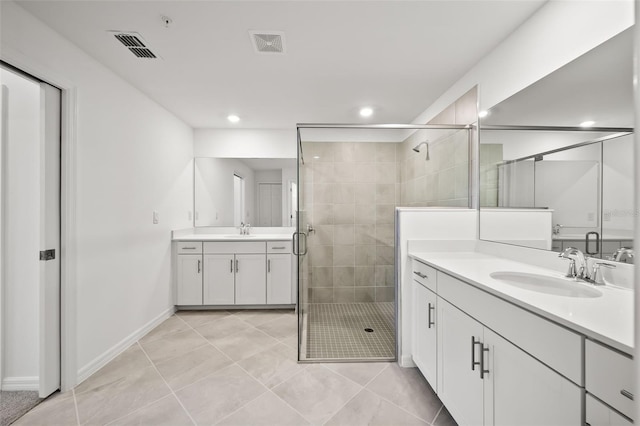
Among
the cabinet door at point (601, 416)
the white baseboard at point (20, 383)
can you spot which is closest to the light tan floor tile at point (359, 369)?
the cabinet door at point (601, 416)

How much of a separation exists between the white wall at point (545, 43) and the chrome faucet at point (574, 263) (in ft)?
3.09

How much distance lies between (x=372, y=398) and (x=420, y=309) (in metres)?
0.64

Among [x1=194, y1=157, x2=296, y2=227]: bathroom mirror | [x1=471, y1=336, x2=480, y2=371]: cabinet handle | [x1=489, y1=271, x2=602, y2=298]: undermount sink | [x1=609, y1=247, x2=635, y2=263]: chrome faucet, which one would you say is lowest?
[x1=471, y1=336, x2=480, y2=371]: cabinet handle

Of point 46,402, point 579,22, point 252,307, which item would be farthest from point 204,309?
point 579,22

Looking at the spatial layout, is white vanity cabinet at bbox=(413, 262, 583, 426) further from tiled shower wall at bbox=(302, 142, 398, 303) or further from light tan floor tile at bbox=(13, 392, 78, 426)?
light tan floor tile at bbox=(13, 392, 78, 426)

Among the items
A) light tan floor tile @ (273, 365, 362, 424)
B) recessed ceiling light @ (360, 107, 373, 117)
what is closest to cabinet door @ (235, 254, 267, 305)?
light tan floor tile @ (273, 365, 362, 424)

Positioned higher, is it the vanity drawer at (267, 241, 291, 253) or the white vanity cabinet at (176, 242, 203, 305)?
the vanity drawer at (267, 241, 291, 253)

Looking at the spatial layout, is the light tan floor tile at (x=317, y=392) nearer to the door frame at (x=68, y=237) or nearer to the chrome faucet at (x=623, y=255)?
the door frame at (x=68, y=237)

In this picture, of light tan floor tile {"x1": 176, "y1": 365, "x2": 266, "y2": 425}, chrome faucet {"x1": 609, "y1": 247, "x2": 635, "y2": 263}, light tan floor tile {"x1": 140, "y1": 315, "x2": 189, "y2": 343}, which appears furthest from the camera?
light tan floor tile {"x1": 140, "y1": 315, "x2": 189, "y2": 343}

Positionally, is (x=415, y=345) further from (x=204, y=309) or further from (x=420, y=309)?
(x=204, y=309)

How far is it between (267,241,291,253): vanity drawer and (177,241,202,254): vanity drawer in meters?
0.81

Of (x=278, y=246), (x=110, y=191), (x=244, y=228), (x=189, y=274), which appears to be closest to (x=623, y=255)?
(x=278, y=246)

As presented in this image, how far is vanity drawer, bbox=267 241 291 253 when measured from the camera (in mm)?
3244

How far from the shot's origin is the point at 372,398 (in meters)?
1.71
